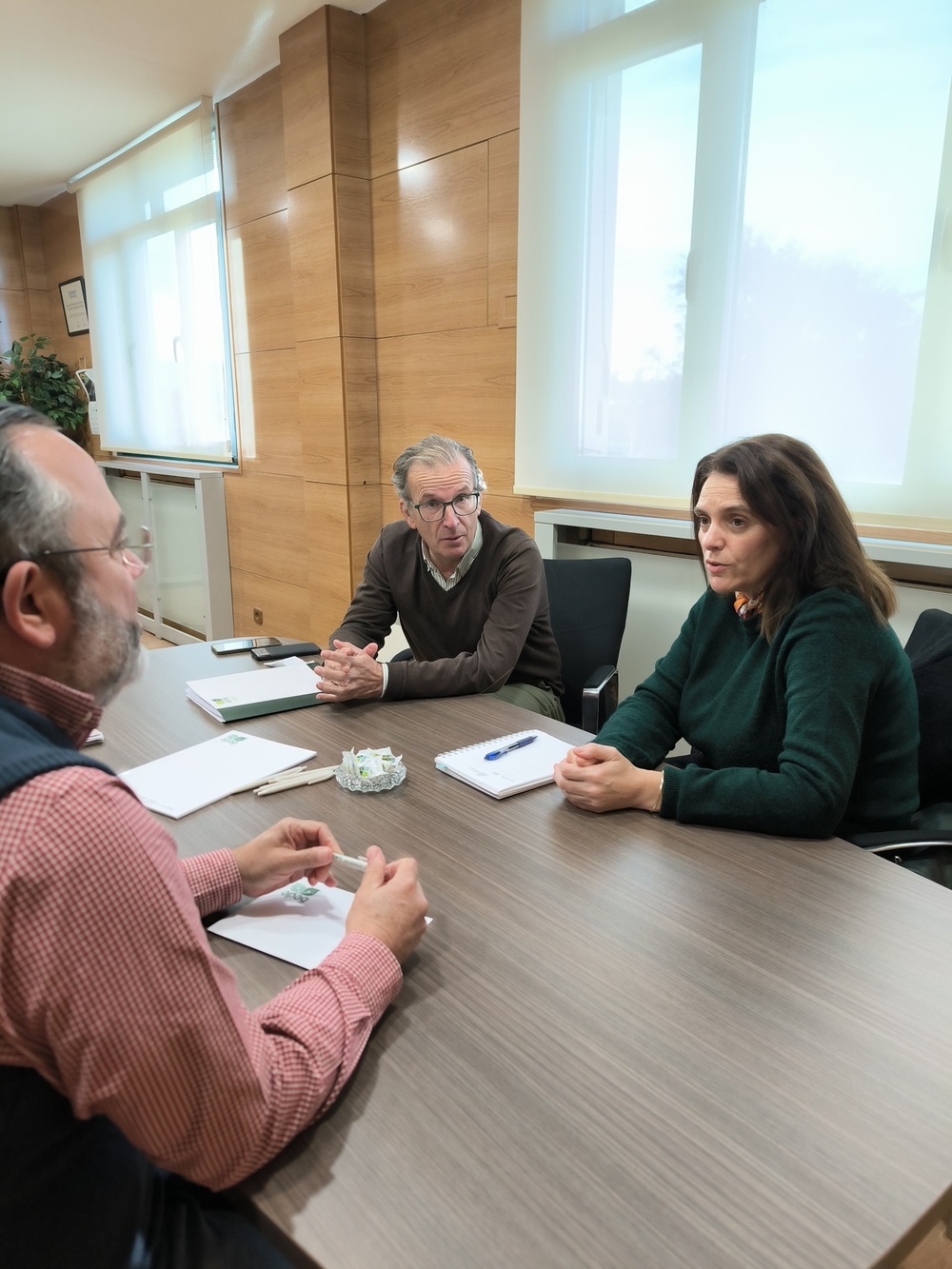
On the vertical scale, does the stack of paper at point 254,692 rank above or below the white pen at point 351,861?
below

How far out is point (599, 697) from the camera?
7.25ft

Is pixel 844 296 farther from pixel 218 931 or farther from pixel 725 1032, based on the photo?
pixel 218 931

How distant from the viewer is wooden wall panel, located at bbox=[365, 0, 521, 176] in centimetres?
302

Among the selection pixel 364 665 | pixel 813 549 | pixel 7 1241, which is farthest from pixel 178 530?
pixel 7 1241

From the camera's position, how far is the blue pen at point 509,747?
152cm

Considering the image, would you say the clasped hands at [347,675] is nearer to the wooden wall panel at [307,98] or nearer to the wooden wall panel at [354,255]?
the wooden wall panel at [354,255]

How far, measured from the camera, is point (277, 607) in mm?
4891

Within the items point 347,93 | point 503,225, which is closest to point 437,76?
point 347,93

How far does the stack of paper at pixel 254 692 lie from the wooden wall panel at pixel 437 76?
7.53 ft

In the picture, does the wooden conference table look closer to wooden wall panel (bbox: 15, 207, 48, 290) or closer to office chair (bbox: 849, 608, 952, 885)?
office chair (bbox: 849, 608, 952, 885)

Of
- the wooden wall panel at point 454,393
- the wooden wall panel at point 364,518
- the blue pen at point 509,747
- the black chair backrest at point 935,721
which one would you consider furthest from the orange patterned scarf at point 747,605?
the wooden wall panel at point 364,518

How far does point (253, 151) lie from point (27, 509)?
4.43 meters

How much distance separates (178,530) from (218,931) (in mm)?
4955

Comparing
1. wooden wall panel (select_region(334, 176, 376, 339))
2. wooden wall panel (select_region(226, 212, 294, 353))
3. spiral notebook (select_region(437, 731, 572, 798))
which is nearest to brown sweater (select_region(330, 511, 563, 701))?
spiral notebook (select_region(437, 731, 572, 798))
